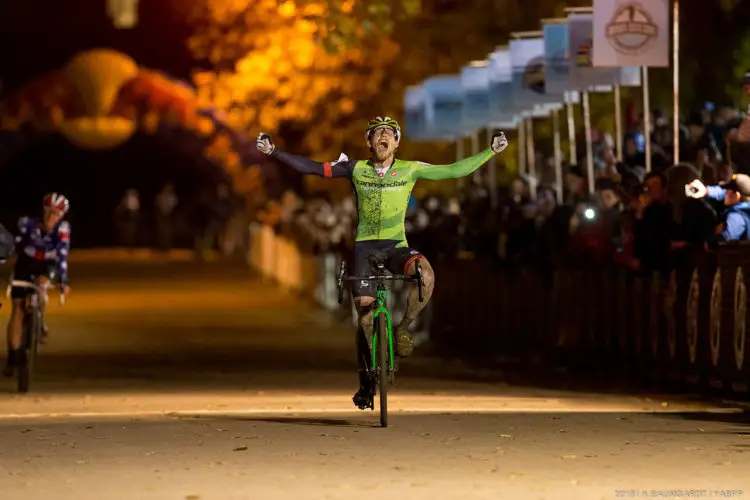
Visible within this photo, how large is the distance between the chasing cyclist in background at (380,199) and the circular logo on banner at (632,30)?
8.22 meters

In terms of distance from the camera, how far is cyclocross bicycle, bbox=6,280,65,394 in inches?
858

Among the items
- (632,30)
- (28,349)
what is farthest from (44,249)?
(632,30)

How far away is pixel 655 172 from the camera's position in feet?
74.0

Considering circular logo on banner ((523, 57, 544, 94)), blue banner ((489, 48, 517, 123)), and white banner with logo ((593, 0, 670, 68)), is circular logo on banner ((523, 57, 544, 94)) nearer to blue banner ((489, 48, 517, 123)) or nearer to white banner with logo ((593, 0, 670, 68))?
blue banner ((489, 48, 517, 123))

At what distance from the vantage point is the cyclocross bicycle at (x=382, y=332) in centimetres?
1705

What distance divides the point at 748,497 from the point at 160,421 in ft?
20.4

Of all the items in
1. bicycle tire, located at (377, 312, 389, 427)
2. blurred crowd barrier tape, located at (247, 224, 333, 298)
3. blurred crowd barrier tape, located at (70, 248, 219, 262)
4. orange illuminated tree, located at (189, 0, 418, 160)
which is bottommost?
bicycle tire, located at (377, 312, 389, 427)

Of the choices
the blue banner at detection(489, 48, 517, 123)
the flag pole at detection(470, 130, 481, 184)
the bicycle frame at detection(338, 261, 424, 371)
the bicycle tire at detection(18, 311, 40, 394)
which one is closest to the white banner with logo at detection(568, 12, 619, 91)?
the blue banner at detection(489, 48, 517, 123)

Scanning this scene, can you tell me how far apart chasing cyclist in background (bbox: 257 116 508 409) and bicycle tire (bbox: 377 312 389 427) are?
0.16m

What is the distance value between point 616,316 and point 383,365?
7614mm

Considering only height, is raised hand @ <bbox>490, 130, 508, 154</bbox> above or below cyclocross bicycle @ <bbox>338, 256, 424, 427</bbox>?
A: above

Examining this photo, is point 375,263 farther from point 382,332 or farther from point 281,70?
point 281,70

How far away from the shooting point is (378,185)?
1744 cm

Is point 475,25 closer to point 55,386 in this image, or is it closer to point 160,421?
point 55,386
